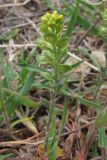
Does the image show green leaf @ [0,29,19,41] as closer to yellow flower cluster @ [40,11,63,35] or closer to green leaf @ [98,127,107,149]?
green leaf @ [98,127,107,149]

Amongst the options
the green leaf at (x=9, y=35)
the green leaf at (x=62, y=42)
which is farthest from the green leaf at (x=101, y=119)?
the green leaf at (x=9, y=35)

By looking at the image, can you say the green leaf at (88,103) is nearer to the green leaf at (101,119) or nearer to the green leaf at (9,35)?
the green leaf at (101,119)

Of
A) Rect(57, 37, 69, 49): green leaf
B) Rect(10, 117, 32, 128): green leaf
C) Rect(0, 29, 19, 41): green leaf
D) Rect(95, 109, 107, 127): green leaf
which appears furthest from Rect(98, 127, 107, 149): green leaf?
Rect(0, 29, 19, 41): green leaf

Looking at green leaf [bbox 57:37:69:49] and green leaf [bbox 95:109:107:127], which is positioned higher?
green leaf [bbox 57:37:69:49]

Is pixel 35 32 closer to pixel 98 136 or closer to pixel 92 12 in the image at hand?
pixel 92 12

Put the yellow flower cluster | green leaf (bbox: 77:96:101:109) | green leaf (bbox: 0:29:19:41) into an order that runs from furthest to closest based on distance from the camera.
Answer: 1. green leaf (bbox: 0:29:19:41)
2. green leaf (bbox: 77:96:101:109)
3. the yellow flower cluster

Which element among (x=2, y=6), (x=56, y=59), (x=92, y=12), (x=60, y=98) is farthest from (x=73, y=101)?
(x=2, y=6)

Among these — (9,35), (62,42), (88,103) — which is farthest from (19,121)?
(9,35)

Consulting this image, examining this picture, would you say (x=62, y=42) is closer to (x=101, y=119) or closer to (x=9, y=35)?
(x=101, y=119)
